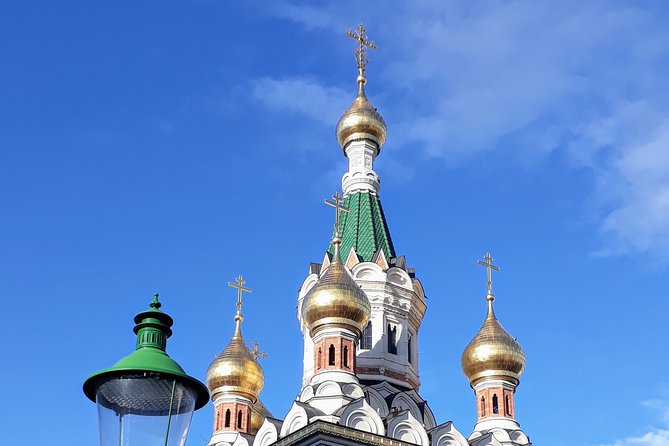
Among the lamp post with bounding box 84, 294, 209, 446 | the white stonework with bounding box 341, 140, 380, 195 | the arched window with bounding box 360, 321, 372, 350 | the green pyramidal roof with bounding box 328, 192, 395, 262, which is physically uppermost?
the white stonework with bounding box 341, 140, 380, 195

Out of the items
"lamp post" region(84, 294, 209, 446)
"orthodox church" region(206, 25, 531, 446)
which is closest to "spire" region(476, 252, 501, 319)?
"orthodox church" region(206, 25, 531, 446)

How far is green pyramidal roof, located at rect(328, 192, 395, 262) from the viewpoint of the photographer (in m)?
25.1

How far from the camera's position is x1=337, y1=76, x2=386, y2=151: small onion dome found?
26.8 meters

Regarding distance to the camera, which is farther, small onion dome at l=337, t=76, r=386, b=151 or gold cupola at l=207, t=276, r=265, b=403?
small onion dome at l=337, t=76, r=386, b=151

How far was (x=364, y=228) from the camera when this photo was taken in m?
25.5

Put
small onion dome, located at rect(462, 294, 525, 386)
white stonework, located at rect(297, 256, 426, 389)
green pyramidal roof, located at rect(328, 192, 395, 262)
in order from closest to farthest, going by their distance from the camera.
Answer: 1. small onion dome, located at rect(462, 294, 525, 386)
2. white stonework, located at rect(297, 256, 426, 389)
3. green pyramidal roof, located at rect(328, 192, 395, 262)

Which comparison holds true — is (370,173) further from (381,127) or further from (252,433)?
(252,433)

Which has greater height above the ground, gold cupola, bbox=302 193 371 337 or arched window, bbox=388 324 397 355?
arched window, bbox=388 324 397 355

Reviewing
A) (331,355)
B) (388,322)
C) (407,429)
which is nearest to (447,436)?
(407,429)

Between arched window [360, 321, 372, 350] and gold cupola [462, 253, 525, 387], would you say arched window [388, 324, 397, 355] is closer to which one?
arched window [360, 321, 372, 350]

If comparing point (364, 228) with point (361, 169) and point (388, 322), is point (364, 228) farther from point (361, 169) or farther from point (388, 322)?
point (388, 322)

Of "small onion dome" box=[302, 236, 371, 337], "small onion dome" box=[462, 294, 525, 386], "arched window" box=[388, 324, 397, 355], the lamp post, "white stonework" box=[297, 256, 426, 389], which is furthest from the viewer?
"arched window" box=[388, 324, 397, 355]

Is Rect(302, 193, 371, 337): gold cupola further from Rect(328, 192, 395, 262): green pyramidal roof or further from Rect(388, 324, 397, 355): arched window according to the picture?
Rect(328, 192, 395, 262): green pyramidal roof

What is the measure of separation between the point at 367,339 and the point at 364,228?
9.59 ft
